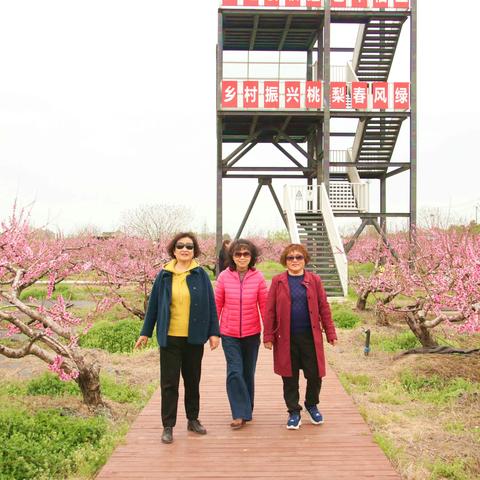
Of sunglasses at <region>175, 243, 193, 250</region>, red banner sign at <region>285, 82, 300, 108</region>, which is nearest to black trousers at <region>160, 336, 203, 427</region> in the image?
sunglasses at <region>175, 243, 193, 250</region>

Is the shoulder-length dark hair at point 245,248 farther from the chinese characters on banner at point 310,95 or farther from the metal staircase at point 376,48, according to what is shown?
the metal staircase at point 376,48

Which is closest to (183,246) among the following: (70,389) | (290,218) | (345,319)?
(70,389)

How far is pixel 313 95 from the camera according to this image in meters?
19.3

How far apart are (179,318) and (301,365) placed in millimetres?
1248

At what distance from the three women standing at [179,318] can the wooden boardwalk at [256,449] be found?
1.14 feet

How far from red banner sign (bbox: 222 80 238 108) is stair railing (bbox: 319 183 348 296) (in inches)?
149

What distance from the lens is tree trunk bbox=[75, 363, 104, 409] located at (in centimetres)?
661

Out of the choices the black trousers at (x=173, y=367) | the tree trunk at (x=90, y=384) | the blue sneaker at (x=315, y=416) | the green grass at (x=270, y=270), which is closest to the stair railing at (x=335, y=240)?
the tree trunk at (x=90, y=384)

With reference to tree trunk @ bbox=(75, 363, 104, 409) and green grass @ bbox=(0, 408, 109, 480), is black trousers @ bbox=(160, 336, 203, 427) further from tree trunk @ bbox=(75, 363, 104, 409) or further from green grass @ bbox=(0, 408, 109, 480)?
tree trunk @ bbox=(75, 363, 104, 409)

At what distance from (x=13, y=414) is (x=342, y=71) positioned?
694 inches

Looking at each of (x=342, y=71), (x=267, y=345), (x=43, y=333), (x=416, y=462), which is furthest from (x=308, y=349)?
(x=342, y=71)

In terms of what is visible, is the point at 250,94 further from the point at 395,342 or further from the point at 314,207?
the point at 395,342

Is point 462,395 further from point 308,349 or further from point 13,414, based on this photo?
point 13,414

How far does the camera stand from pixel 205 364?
9258 mm
